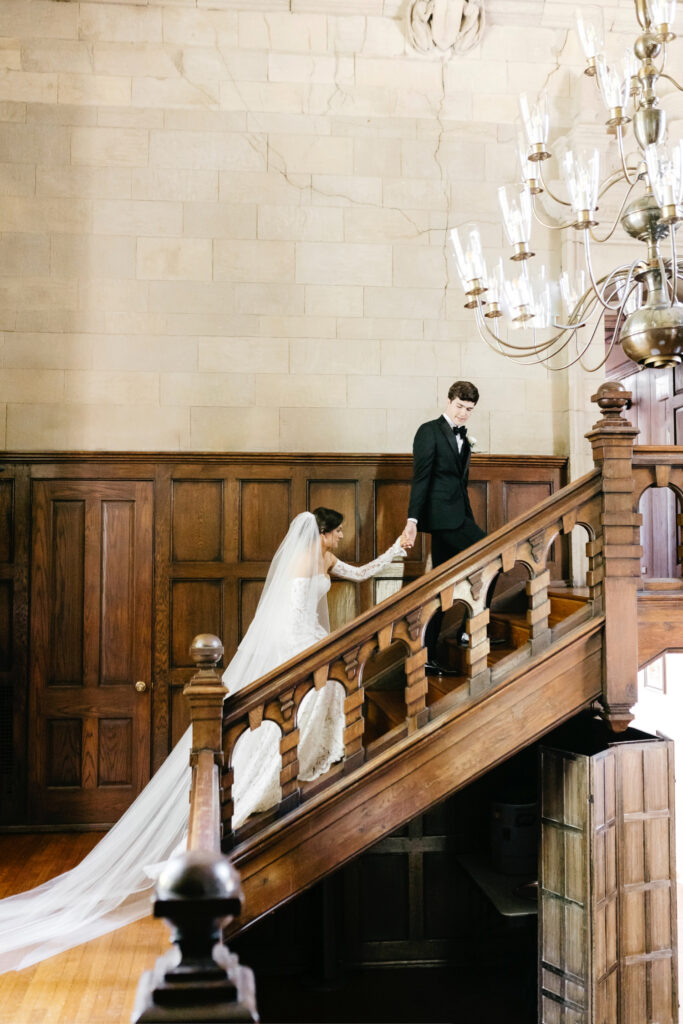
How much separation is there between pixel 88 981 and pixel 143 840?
85cm

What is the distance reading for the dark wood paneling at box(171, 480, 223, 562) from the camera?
5789mm

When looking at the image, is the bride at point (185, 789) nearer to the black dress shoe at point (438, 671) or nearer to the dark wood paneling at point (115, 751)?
the black dress shoe at point (438, 671)

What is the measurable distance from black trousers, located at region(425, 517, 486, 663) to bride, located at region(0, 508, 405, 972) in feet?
0.93

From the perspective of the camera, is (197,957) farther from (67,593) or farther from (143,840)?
(67,593)

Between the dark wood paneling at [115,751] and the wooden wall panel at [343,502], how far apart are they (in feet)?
6.60

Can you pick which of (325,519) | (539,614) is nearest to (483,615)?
(539,614)

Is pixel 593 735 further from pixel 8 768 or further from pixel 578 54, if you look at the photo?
pixel 578 54

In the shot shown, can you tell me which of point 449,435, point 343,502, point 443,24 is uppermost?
point 443,24

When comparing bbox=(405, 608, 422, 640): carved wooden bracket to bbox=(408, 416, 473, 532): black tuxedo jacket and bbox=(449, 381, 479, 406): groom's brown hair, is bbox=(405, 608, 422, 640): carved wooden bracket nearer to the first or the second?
bbox=(408, 416, 473, 532): black tuxedo jacket

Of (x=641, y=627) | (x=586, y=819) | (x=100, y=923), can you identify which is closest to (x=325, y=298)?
(x=641, y=627)

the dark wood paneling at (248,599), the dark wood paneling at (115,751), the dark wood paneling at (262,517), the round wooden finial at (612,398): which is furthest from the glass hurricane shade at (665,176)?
the dark wood paneling at (115,751)

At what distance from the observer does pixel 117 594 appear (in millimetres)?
5742

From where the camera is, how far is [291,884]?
349 cm

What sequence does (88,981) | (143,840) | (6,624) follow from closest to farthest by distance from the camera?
(88,981) → (143,840) → (6,624)
